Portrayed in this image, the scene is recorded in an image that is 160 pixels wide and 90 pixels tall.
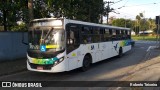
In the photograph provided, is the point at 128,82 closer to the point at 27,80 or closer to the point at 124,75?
the point at 124,75

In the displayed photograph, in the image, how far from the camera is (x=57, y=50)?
11250mm

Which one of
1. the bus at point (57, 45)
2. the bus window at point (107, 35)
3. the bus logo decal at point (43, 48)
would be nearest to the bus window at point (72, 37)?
the bus at point (57, 45)

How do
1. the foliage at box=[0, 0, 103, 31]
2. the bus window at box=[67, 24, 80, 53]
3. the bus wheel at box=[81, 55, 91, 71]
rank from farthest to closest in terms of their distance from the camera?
the foliage at box=[0, 0, 103, 31] → the bus wheel at box=[81, 55, 91, 71] → the bus window at box=[67, 24, 80, 53]

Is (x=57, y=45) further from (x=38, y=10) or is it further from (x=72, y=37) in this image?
(x=38, y=10)

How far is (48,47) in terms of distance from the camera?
37.2 ft

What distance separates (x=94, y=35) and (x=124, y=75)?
3653 millimetres

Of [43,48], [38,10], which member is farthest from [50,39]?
[38,10]

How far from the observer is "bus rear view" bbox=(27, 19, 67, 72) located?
37.0 feet

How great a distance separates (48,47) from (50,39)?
0.35 m

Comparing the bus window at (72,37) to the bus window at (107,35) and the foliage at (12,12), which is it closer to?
the bus window at (107,35)

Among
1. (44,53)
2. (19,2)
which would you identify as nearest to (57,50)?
(44,53)

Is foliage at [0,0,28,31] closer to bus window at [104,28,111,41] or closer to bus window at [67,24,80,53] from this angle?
bus window at [104,28,111,41]

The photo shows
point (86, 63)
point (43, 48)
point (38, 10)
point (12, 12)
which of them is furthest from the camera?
point (38, 10)

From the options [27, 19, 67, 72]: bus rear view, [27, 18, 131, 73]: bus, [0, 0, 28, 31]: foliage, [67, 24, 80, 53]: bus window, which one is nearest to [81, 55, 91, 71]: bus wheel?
[27, 18, 131, 73]: bus
